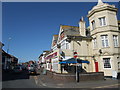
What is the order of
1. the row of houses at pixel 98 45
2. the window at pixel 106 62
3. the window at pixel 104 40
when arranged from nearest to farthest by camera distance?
1. the row of houses at pixel 98 45
2. the window at pixel 106 62
3. the window at pixel 104 40

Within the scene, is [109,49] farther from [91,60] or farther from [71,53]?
[71,53]

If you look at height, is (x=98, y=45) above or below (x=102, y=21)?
below

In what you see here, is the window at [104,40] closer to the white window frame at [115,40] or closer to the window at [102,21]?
Answer: the white window frame at [115,40]

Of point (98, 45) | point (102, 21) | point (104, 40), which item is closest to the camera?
point (104, 40)

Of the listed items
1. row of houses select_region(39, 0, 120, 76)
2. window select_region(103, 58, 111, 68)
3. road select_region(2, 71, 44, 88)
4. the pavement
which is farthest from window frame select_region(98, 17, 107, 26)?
road select_region(2, 71, 44, 88)

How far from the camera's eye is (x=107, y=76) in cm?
1716

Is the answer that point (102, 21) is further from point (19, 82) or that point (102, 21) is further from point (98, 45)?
point (19, 82)

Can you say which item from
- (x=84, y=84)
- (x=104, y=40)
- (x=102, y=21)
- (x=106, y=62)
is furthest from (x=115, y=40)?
(x=84, y=84)

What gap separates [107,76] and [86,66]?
391 centimetres

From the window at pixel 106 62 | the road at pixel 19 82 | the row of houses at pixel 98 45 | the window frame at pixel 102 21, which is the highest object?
the window frame at pixel 102 21

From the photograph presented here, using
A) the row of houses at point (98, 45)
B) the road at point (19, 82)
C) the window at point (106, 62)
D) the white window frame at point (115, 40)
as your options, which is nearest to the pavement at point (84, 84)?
the road at point (19, 82)

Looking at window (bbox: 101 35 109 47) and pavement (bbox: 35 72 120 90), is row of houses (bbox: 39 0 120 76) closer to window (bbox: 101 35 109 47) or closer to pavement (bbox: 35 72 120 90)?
window (bbox: 101 35 109 47)

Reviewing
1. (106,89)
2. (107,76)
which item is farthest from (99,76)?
(106,89)

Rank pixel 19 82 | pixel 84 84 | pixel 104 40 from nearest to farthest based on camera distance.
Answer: pixel 84 84 < pixel 19 82 < pixel 104 40
